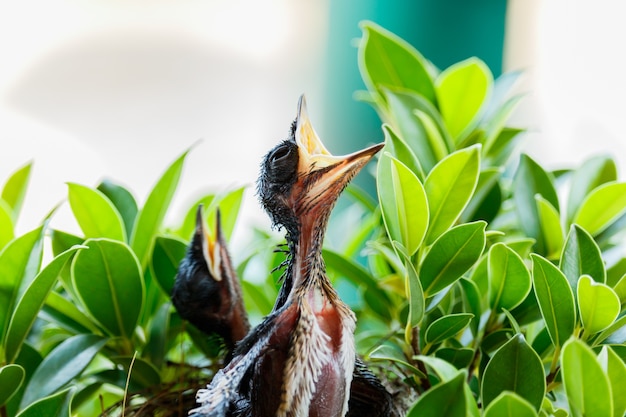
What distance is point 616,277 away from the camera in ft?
1.87

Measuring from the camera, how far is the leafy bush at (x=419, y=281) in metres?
0.43

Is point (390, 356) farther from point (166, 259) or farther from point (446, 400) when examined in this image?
point (166, 259)

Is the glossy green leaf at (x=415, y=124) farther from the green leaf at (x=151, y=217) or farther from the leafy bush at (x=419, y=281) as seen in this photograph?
the green leaf at (x=151, y=217)

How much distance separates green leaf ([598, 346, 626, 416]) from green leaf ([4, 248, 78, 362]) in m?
0.35

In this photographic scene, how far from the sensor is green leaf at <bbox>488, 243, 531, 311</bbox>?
0.50 meters

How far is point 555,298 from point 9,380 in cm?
39

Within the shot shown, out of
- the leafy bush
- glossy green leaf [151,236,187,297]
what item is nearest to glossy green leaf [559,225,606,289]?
the leafy bush

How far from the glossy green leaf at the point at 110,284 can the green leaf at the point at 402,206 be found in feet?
0.73

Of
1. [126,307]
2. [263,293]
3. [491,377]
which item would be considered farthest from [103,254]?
[491,377]

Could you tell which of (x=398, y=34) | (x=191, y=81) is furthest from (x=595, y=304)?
(x=191, y=81)

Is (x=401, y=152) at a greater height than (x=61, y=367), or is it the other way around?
(x=401, y=152)

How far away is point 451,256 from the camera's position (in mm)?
485

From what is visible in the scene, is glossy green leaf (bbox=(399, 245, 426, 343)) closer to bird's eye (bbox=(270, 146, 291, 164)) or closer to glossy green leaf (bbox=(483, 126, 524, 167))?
bird's eye (bbox=(270, 146, 291, 164))

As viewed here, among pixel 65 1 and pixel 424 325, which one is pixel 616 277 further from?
pixel 65 1
